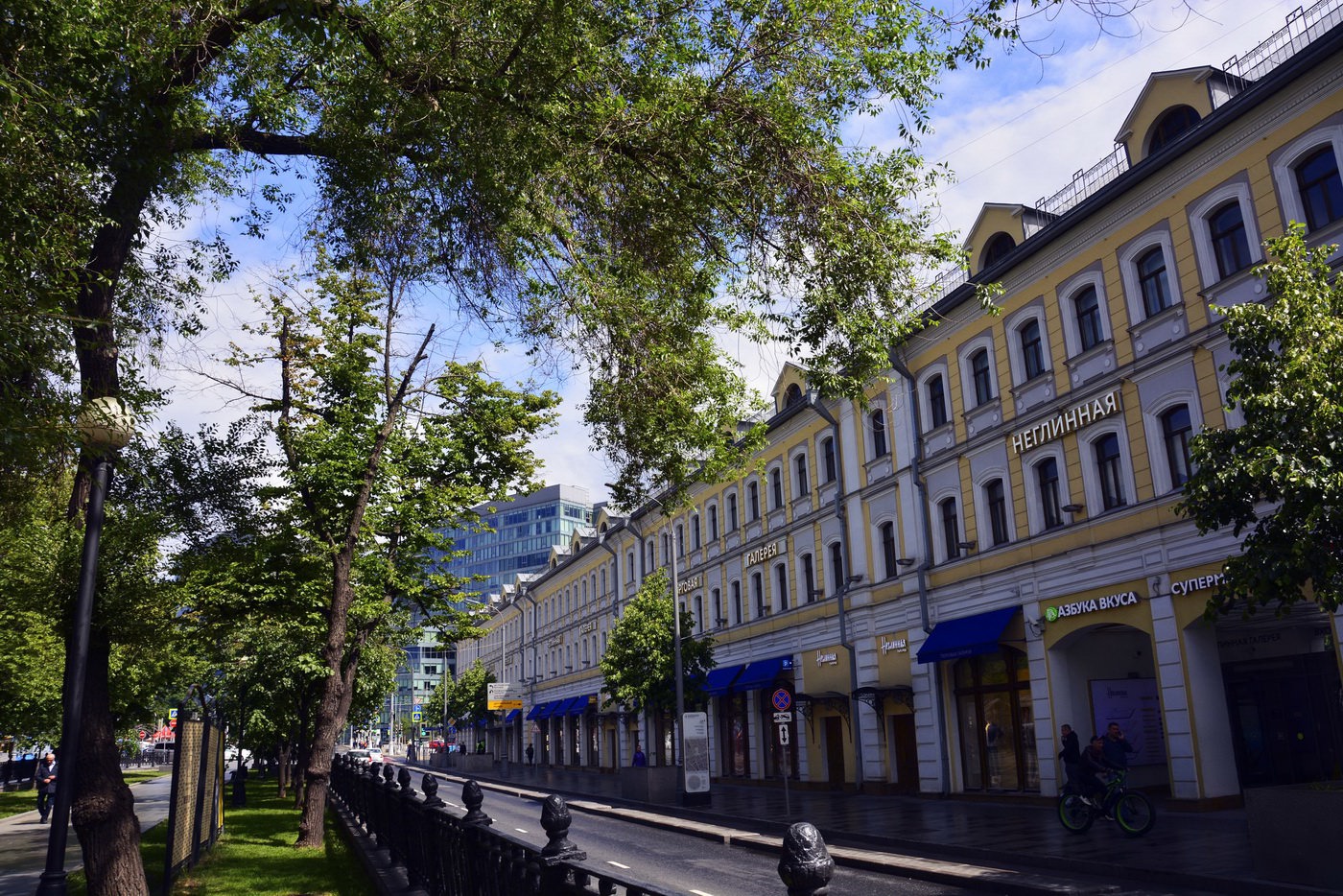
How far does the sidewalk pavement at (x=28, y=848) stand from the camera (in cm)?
1420

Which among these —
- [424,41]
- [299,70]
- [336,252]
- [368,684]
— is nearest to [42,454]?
[336,252]

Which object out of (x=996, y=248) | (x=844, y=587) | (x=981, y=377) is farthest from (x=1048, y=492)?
(x=844, y=587)

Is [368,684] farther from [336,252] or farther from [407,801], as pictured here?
[336,252]

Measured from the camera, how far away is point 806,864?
10.1ft

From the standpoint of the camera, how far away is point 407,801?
9695 millimetres

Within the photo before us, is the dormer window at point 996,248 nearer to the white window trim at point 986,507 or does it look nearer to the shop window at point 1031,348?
the shop window at point 1031,348

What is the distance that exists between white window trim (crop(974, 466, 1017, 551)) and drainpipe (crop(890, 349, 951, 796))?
2.00m

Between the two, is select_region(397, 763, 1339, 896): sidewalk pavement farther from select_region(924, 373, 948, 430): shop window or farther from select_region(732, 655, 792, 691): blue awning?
select_region(924, 373, 948, 430): shop window

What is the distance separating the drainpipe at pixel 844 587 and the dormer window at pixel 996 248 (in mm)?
5886

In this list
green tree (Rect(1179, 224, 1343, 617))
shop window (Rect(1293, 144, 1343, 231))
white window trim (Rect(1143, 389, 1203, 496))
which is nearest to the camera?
green tree (Rect(1179, 224, 1343, 617))

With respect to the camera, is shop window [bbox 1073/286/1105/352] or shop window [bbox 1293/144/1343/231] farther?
shop window [bbox 1073/286/1105/352]

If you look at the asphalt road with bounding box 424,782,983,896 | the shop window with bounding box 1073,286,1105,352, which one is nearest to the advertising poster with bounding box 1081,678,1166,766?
the shop window with bounding box 1073,286,1105,352

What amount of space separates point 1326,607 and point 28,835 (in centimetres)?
2499

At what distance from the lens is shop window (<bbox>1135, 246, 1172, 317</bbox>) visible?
19250 millimetres
